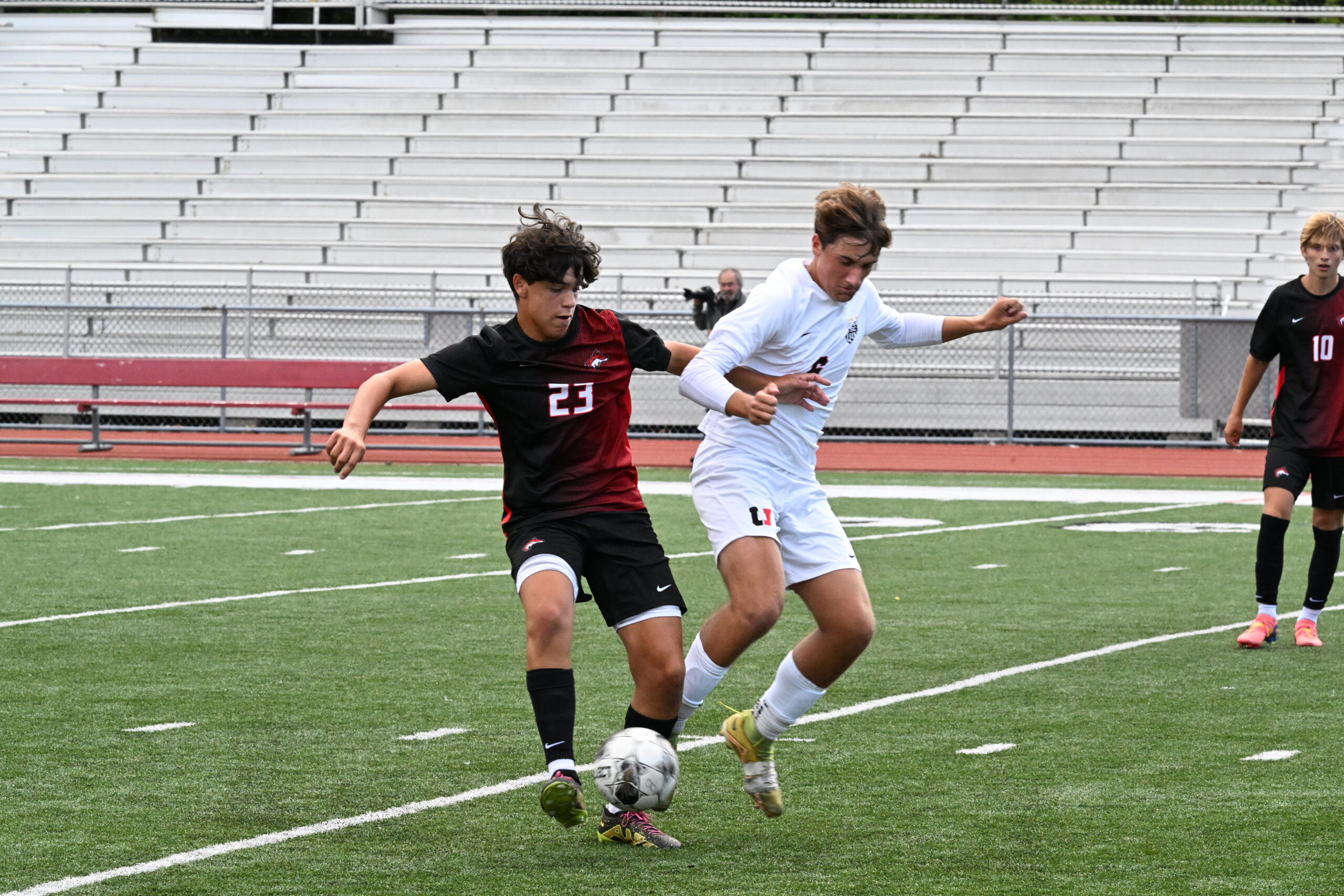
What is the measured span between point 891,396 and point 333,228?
890 cm

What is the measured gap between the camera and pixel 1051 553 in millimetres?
11875

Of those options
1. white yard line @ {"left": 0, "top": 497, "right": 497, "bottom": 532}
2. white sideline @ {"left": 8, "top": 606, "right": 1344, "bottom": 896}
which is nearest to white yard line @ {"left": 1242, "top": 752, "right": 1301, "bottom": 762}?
white sideline @ {"left": 8, "top": 606, "right": 1344, "bottom": 896}

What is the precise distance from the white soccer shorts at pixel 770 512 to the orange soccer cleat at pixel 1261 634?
345cm

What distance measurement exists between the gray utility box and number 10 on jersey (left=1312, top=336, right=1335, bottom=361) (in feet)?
36.1

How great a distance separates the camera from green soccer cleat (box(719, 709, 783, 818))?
5074 mm

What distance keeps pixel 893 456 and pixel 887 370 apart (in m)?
1.68

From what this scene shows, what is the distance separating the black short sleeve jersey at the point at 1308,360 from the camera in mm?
8352

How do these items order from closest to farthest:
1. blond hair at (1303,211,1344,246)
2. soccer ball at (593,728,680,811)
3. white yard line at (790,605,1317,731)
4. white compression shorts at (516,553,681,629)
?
soccer ball at (593,728,680,811) < white compression shorts at (516,553,681,629) < white yard line at (790,605,1317,731) < blond hair at (1303,211,1344,246)

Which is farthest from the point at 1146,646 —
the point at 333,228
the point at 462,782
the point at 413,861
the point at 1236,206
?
the point at 333,228

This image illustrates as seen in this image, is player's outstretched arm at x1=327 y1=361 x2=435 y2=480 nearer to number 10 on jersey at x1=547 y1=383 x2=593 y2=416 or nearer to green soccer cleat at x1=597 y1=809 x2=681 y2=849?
number 10 on jersey at x1=547 y1=383 x2=593 y2=416

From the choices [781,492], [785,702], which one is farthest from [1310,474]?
[785,702]

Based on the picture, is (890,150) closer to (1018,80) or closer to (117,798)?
(1018,80)

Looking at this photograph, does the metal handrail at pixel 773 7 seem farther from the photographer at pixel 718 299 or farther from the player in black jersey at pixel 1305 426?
the player in black jersey at pixel 1305 426

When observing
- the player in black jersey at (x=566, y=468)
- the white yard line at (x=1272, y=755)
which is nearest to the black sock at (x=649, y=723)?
the player in black jersey at (x=566, y=468)
